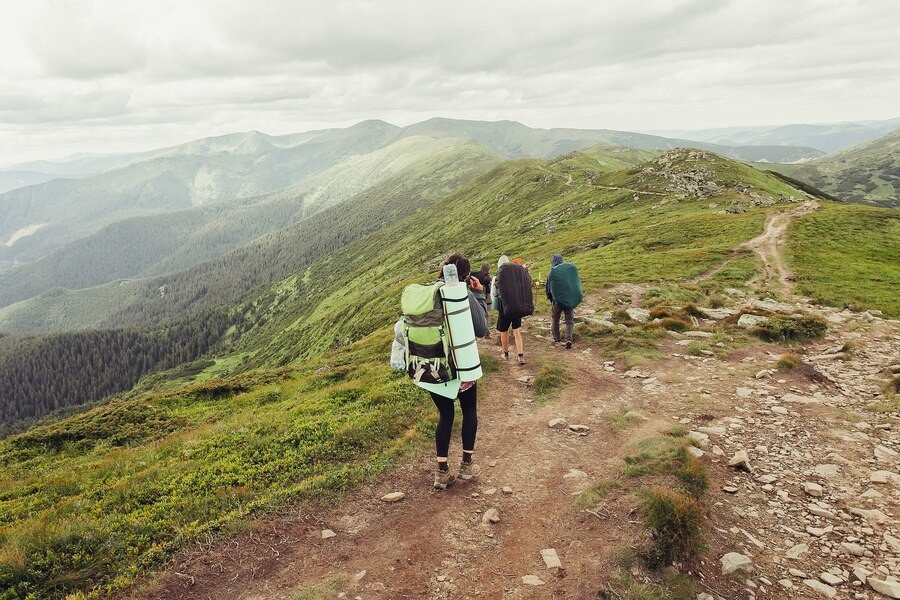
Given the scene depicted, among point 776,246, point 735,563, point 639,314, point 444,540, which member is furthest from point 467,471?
point 776,246

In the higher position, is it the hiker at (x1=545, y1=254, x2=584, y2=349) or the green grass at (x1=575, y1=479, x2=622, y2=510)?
the hiker at (x1=545, y1=254, x2=584, y2=349)

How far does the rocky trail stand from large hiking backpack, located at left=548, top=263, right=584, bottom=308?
182 inches

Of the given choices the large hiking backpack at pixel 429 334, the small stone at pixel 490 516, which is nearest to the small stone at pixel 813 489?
the small stone at pixel 490 516

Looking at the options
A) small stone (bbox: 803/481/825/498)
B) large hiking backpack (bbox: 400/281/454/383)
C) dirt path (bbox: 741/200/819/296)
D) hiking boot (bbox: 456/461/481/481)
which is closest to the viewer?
small stone (bbox: 803/481/825/498)

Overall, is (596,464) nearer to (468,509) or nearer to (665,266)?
(468,509)

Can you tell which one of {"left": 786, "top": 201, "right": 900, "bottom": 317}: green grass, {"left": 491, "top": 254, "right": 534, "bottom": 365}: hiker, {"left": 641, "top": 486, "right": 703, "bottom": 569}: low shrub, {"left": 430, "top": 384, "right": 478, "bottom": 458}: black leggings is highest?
{"left": 491, "top": 254, "right": 534, "bottom": 365}: hiker

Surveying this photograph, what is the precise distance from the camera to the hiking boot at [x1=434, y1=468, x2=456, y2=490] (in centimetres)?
947

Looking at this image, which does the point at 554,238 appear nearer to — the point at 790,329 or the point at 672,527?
the point at 790,329

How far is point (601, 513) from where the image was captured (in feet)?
26.8

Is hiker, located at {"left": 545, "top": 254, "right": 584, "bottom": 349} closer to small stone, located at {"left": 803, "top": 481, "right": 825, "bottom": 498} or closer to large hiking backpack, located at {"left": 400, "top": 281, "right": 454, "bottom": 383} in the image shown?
small stone, located at {"left": 803, "top": 481, "right": 825, "bottom": 498}

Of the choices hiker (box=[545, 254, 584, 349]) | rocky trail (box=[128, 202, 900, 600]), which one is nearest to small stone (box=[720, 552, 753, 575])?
rocky trail (box=[128, 202, 900, 600])

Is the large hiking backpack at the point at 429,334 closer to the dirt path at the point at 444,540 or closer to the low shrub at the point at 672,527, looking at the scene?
the dirt path at the point at 444,540

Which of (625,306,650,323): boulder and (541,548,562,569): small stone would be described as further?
(625,306,650,323): boulder

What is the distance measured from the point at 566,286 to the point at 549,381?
15.7 ft
